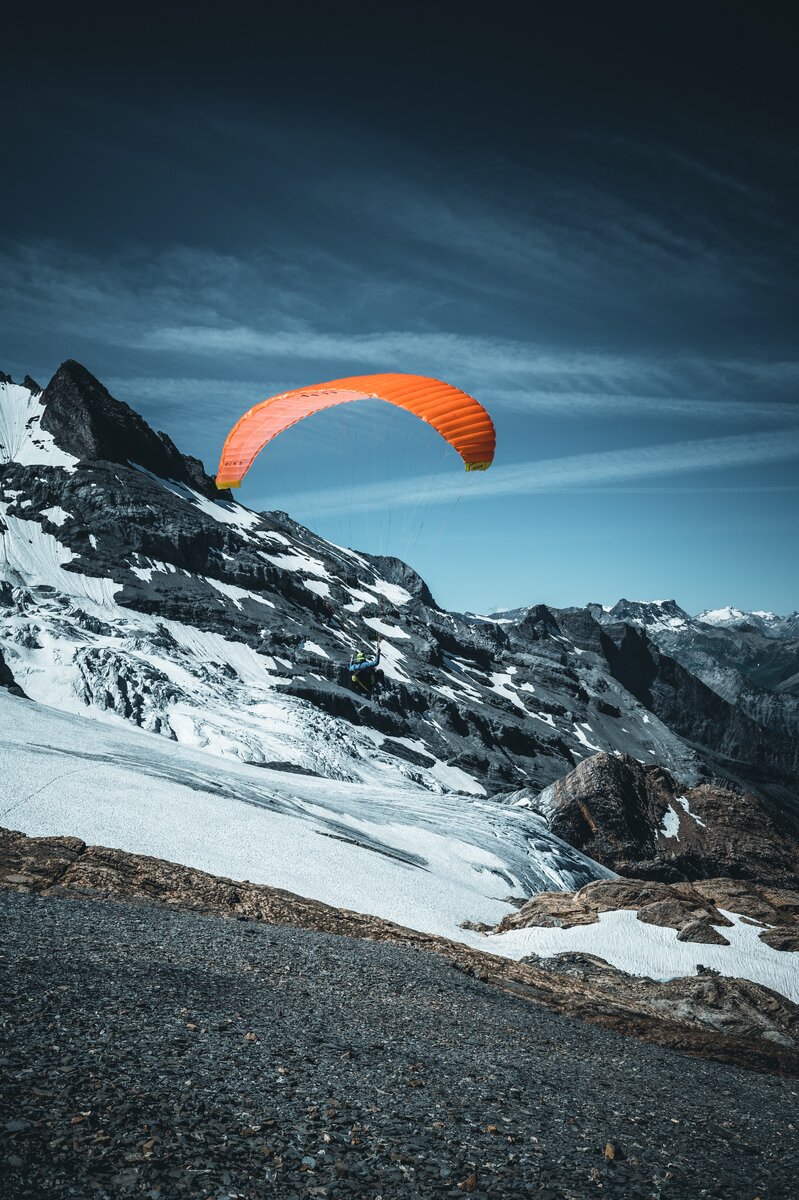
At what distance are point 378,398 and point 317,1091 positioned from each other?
23828 millimetres

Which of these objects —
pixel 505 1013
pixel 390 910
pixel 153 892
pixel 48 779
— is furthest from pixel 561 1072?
pixel 48 779

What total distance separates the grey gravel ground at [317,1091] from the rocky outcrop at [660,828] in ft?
110

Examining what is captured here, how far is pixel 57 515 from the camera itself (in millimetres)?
99125

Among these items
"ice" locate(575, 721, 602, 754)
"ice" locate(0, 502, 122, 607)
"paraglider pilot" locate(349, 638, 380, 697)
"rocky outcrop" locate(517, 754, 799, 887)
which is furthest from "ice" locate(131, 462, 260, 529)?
"rocky outcrop" locate(517, 754, 799, 887)

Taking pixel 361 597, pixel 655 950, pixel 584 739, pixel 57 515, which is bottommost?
pixel 655 950

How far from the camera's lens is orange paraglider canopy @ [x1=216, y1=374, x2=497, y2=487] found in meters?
24.9

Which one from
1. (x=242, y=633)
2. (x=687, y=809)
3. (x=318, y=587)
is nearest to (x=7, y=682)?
(x=242, y=633)

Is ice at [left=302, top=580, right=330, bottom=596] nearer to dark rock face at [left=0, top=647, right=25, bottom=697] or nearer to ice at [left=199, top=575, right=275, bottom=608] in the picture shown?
ice at [left=199, top=575, right=275, bottom=608]

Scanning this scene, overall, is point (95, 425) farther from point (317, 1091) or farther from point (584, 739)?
point (317, 1091)

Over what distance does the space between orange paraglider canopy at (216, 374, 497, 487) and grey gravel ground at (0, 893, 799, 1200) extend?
19113 mm

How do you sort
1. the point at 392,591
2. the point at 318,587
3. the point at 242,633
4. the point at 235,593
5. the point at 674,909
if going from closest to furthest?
the point at 674,909 < the point at 242,633 < the point at 235,593 < the point at 318,587 < the point at 392,591

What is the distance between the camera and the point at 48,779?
25.2 meters

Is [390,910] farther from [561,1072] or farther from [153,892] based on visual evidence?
[561,1072]

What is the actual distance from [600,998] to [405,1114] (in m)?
8.99
